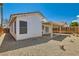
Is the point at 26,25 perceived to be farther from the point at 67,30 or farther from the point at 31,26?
the point at 67,30

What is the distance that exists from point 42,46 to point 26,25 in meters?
0.68

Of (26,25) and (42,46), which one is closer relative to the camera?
(42,46)

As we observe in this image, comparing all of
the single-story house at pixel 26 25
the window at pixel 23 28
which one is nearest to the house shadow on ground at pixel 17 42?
the single-story house at pixel 26 25

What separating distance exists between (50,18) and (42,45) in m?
0.71

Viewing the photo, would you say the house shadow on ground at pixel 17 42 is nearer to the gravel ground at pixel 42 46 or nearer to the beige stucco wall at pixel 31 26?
the gravel ground at pixel 42 46

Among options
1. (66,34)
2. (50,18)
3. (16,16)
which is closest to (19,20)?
(16,16)

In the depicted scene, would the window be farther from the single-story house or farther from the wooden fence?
the wooden fence

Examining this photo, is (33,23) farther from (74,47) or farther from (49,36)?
(74,47)

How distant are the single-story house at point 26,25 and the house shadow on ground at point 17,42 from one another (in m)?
0.11

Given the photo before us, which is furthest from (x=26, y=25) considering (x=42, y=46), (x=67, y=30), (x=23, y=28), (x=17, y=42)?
(x=67, y=30)

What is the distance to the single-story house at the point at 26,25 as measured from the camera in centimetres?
643

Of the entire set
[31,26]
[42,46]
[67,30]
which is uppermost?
[31,26]

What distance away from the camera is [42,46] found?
6.38 meters

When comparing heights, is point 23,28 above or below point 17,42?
above
